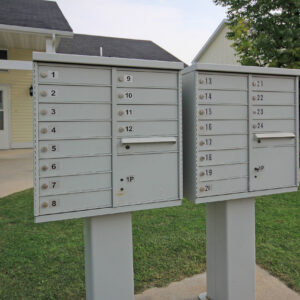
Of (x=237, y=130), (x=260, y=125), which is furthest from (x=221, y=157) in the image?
(x=260, y=125)

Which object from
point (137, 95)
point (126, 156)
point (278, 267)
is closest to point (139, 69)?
point (137, 95)

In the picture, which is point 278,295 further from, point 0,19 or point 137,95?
point 0,19

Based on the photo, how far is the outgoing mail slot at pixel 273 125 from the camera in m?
1.86

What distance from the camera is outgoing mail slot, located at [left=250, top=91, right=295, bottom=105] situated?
72.6 inches

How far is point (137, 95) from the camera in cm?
158

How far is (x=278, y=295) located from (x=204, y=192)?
1189mm

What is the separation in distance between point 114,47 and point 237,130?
1254 centimetres

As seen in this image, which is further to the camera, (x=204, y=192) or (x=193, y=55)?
(x=193, y=55)

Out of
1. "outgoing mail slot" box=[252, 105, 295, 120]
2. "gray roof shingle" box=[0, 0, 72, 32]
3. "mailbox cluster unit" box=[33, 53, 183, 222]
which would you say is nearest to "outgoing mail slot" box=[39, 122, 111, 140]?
"mailbox cluster unit" box=[33, 53, 183, 222]

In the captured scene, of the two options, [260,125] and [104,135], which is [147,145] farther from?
[260,125]

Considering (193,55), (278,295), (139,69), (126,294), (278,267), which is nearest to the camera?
(139,69)

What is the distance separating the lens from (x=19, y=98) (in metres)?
10.9

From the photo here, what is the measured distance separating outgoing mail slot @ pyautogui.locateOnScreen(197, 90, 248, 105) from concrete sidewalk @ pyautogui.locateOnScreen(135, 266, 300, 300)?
1.47m

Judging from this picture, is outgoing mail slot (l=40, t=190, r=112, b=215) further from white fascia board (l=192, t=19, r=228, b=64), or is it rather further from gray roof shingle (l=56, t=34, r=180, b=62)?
white fascia board (l=192, t=19, r=228, b=64)
